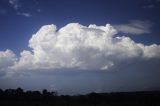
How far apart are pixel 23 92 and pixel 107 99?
54862mm

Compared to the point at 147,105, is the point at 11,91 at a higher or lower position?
higher

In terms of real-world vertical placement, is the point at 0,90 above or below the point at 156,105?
above

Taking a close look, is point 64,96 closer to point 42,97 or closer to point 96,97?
point 42,97

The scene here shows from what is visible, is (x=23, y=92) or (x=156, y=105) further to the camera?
(x=23, y=92)

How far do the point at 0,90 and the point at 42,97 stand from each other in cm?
2721

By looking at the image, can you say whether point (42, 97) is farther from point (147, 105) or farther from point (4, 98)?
point (147, 105)

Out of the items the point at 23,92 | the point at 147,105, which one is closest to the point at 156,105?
the point at 147,105

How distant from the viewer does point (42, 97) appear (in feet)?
454

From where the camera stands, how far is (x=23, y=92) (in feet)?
512

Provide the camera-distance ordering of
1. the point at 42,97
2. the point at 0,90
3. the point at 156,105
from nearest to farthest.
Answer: the point at 156,105 < the point at 42,97 < the point at 0,90

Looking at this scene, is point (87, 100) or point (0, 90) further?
point (0, 90)

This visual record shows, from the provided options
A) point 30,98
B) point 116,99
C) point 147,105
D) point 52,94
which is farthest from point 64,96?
point 147,105

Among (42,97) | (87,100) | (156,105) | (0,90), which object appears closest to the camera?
(156,105)

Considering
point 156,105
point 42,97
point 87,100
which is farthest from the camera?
point 42,97
